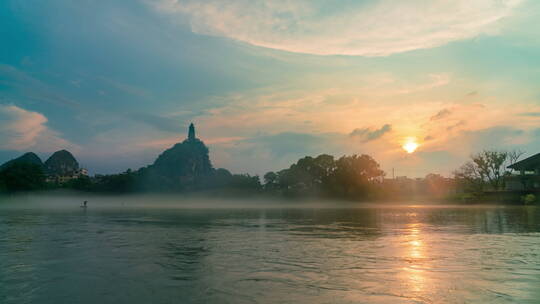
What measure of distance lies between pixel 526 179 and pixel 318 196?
2168 inches

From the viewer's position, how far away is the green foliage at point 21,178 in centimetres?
11381

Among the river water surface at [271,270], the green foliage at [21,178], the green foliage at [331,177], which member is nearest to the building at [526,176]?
the green foliage at [331,177]

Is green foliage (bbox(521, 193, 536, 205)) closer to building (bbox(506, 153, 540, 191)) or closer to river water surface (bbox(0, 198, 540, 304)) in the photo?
building (bbox(506, 153, 540, 191))

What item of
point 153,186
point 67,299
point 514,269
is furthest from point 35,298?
point 153,186

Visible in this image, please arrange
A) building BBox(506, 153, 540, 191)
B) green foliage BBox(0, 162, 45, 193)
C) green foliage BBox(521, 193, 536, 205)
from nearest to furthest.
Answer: green foliage BBox(521, 193, 536, 205) < building BBox(506, 153, 540, 191) < green foliage BBox(0, 162, 45, 193)

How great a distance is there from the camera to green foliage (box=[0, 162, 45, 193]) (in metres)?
114

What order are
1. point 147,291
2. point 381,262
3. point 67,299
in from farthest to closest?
1. point 381,262
2. point 147,291
3. point 67,299

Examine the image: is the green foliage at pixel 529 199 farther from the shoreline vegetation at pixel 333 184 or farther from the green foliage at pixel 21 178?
the green foliage at pixel 21 178

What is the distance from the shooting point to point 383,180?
122m

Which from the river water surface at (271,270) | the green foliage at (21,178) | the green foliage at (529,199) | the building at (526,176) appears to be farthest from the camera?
the green foliage at (21,178)

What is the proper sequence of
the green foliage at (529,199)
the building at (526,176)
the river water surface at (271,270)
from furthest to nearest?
the building at (526,176)
the green foliage at (529,199)
the river water surface at (271,270)

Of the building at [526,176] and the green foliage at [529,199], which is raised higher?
the building at [526,176]

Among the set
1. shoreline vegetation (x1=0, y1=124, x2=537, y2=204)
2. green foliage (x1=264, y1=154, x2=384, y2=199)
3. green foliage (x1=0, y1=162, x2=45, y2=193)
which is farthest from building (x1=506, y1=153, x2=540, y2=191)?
green foliage (x1=0, y1=162, x2=45, y2=193)

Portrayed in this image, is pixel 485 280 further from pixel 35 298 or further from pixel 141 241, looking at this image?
pixel 141 241
